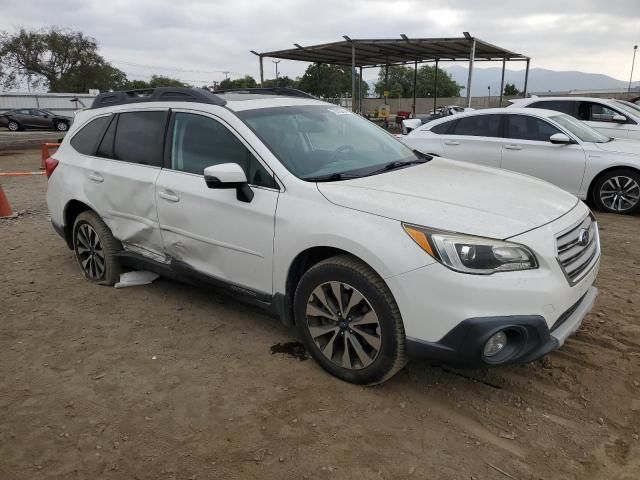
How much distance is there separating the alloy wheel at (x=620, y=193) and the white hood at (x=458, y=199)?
14.4 feet

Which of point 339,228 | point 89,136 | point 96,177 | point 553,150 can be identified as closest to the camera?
point 339,228

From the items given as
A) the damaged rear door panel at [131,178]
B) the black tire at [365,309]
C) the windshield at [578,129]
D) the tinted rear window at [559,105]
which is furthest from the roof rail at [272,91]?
the tinted rear window at [559,105]

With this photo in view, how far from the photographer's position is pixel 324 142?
3.57 metres

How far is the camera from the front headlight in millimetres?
2420

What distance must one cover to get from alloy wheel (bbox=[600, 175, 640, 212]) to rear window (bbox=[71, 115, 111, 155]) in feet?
21.1

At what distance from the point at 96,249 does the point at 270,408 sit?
2653 millimetres

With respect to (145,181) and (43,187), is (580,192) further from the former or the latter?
(43,187)

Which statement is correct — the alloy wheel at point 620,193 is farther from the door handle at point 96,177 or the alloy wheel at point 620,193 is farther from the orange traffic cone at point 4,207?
the orange traffic cone at point 4,207

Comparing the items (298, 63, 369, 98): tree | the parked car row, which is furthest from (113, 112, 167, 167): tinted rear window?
(298, 63, 369, 98): tree

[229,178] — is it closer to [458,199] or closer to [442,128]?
[458,199]

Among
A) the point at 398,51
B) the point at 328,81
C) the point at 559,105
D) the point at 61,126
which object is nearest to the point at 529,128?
the point at 559,105

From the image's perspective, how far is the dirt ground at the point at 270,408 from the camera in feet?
7.80

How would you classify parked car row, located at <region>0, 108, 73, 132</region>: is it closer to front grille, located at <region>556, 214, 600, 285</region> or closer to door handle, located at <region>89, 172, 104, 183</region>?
door handle, located at <region>89, 172, 104, 183</region>

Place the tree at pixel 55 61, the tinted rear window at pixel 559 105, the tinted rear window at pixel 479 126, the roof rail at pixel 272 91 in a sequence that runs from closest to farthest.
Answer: the roof rail at pixel 272 91
the tinted rear window at pixel 479 126
the tinted rear window at pixel 559 105
the tree at pixel 55 61
